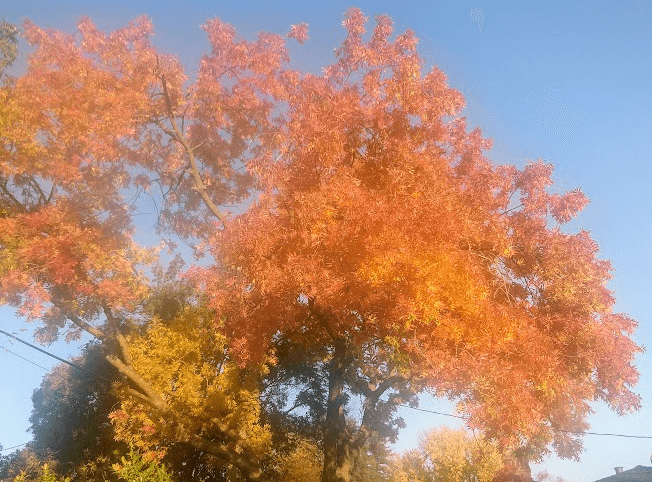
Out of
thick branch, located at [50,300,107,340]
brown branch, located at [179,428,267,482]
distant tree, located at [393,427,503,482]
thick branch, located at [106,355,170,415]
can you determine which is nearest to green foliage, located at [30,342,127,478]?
thick branch, located at [50,300,107,340]

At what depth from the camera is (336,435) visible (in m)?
14.5

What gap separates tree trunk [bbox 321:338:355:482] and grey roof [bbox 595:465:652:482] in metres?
39.0

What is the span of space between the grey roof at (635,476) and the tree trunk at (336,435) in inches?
1536

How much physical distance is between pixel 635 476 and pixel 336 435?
41240 millimetres

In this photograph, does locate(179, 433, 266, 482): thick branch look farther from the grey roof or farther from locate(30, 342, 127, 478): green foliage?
the grey roof

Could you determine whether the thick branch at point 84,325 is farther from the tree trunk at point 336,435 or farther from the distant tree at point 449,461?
the distant tree at point 449,461

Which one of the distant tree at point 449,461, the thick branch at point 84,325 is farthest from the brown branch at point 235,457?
the distant tree at point 449,461

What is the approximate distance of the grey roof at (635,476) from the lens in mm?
39516

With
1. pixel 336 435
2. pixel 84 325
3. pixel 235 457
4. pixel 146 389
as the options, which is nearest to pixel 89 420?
pixel 84 325

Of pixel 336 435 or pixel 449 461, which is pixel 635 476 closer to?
pixel 449 461

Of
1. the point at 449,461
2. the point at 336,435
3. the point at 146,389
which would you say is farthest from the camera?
the point at 449,461

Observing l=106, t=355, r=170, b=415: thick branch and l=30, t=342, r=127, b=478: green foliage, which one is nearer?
l=106, t=355, r=170, b=415: thick branch

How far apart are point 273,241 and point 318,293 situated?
201 cm

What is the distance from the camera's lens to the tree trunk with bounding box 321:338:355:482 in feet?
45.9
